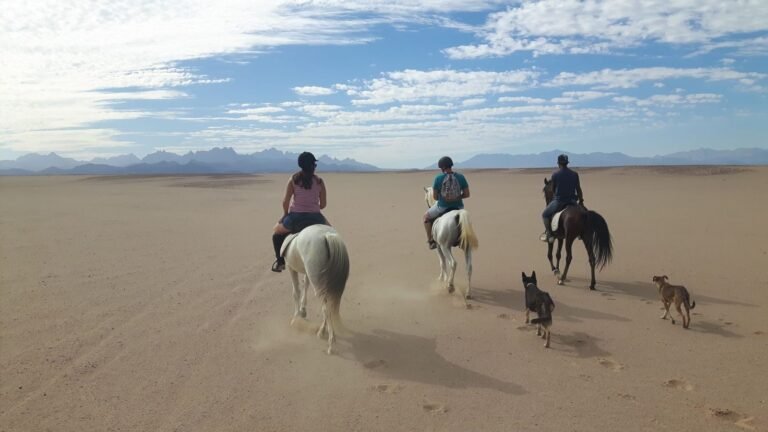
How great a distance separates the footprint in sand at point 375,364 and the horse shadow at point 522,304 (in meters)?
2.82

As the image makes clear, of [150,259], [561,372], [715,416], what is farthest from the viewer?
[150,259]

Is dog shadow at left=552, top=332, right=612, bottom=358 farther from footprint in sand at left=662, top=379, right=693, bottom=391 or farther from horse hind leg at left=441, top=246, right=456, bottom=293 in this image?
horse hind leg at left=441, top=246, right=456, bottom=293

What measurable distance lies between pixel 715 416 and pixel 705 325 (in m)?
2.70

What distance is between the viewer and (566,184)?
9.24 m

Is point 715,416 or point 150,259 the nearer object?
point 715,416

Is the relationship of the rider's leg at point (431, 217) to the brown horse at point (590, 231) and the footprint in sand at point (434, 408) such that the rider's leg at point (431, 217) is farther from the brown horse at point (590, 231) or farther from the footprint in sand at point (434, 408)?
the footprint in sand at point (434, 408)

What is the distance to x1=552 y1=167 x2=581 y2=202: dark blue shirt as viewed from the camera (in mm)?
9211

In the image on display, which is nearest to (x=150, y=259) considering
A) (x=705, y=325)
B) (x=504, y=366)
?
(x=504, y=366)

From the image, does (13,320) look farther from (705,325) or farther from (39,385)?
(705,325)

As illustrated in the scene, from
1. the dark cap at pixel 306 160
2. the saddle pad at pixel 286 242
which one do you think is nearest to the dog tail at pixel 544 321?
the saddle pad at pixel 286 242

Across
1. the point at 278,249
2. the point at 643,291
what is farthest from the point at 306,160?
the point at 643,291

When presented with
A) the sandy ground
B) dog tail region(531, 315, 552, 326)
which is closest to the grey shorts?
the sandy ground

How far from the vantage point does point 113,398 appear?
16.4 feet

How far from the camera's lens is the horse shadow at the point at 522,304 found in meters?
7.25
